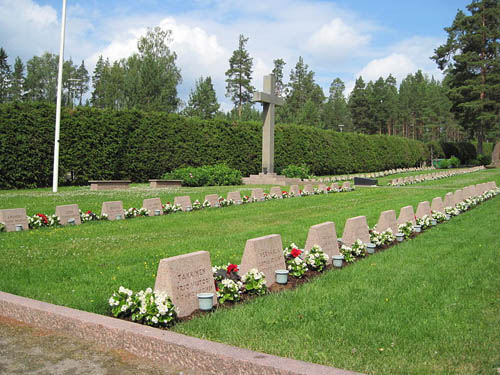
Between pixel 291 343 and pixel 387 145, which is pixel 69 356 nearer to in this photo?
pixel 291 343

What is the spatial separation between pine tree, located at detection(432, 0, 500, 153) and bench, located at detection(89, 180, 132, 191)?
43217mm

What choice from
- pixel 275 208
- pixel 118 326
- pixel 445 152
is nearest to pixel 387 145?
pixel 445 152

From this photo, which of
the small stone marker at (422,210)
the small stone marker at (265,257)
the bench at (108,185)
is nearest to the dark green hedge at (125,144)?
the bench at (108,185)

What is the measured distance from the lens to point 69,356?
3549 mm

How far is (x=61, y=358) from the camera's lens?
3.51 metres

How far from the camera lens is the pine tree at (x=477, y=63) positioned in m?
50.7

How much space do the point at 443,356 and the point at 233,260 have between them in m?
3.82

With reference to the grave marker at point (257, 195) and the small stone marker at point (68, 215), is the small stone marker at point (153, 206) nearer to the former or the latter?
the small stone marker at point (68, 215)

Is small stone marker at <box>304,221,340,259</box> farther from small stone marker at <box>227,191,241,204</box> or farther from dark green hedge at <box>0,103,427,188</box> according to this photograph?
dark green hedge at <box>0,103,427,188</box>

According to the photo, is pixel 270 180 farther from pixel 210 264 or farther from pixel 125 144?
pixel 210 264

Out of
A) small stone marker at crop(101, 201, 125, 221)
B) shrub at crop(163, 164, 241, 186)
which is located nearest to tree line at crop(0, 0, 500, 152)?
shrub at crop(163, 164, 241, 186)

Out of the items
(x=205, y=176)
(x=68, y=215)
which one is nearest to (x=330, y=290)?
(x=68, y=215)

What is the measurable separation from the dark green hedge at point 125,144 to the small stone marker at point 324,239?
16.0 metres

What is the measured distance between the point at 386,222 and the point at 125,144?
56.3 ft
